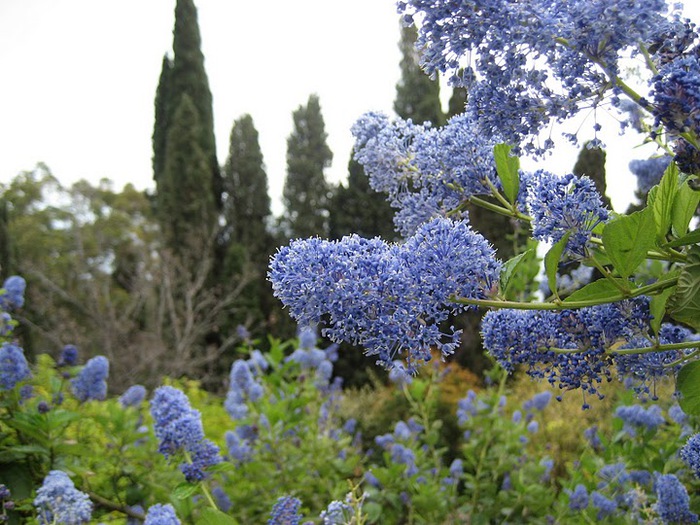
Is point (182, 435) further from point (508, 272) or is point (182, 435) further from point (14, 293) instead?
point (14, 293)

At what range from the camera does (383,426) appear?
860cm

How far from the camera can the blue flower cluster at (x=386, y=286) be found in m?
1.08

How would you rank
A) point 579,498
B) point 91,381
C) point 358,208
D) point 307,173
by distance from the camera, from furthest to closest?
1. point 307,173
2. point 358,208
3. point 91,381
4. point 579,498

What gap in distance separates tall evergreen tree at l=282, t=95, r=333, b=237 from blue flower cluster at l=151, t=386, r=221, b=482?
1692 centimetres

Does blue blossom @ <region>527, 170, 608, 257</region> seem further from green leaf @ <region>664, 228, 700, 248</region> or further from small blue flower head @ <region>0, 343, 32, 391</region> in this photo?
small blue flower head @ <region>0, 343, 32, 391</region>

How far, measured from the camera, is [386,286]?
42.6 inches

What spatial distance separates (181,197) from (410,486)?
669 inches

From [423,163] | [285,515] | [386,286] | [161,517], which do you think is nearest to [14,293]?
[161,517]

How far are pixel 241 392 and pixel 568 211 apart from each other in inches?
155

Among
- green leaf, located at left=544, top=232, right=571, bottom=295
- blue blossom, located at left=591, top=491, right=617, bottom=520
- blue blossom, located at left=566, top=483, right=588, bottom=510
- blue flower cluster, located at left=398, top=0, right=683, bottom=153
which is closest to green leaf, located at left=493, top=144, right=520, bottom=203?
blue flower cluster, located at left=398, top=0, right=683, bottom=153

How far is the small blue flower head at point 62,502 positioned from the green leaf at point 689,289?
5.81 feet

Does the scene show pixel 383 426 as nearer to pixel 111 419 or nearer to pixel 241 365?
pixel 241 365

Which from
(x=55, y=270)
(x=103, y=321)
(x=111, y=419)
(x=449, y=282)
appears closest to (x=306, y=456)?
(x=111, y=419)

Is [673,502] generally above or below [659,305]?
below
